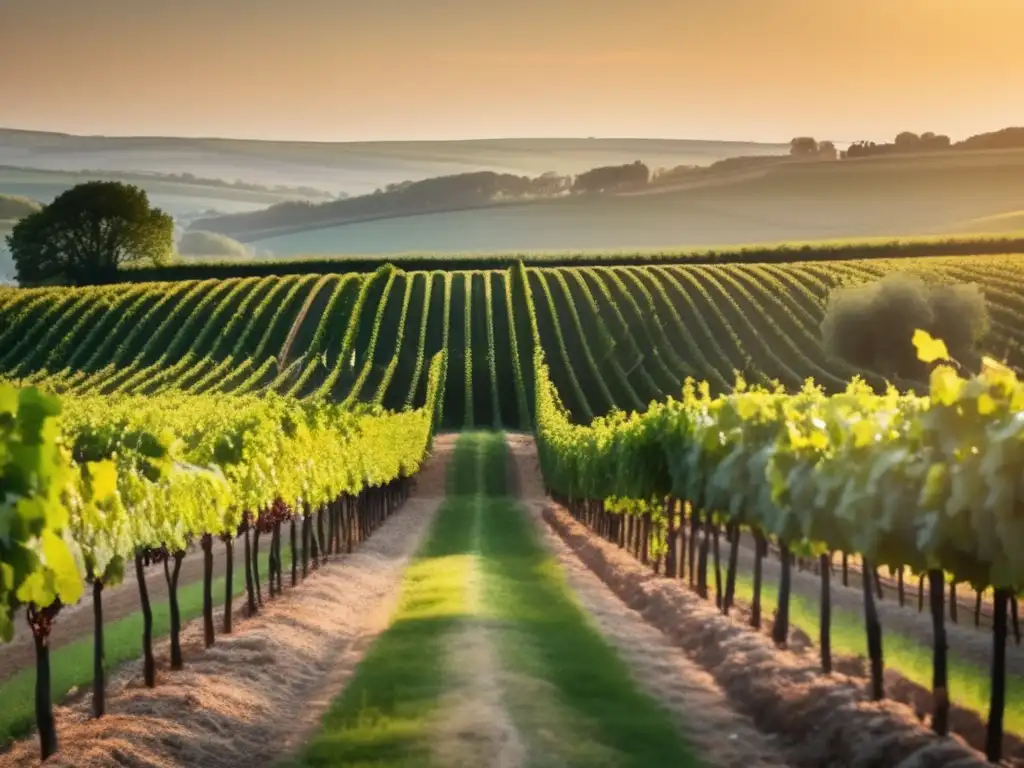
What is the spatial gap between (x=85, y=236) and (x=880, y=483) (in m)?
155

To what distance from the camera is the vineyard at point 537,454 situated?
54.7 ft

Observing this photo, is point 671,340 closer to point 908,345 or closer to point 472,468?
point 908,345

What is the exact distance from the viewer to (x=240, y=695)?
2212 cm

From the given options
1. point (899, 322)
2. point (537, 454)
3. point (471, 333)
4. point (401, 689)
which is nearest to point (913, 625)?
point (401, 689)

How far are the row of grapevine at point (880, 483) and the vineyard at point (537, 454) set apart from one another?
47 mm

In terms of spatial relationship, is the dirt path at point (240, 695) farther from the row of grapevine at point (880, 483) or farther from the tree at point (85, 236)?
the tree at point (85, 236)

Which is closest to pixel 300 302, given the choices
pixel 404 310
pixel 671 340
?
pixel 404 310

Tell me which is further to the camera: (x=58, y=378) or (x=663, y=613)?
(x=58, y=378)

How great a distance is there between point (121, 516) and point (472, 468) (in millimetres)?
68645

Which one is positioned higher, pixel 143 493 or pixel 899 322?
pixel 899 322

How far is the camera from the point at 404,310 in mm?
134000

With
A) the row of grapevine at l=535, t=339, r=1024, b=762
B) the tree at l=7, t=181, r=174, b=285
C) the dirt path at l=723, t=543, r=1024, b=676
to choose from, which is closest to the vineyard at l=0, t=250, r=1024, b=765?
the row of grapevine at l=535, t=339, r=1024, b=762

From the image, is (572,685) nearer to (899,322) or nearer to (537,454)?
(537,454)

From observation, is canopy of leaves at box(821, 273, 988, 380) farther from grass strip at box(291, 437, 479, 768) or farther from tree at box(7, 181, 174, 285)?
tree at box(7, 181, 174, 285)
